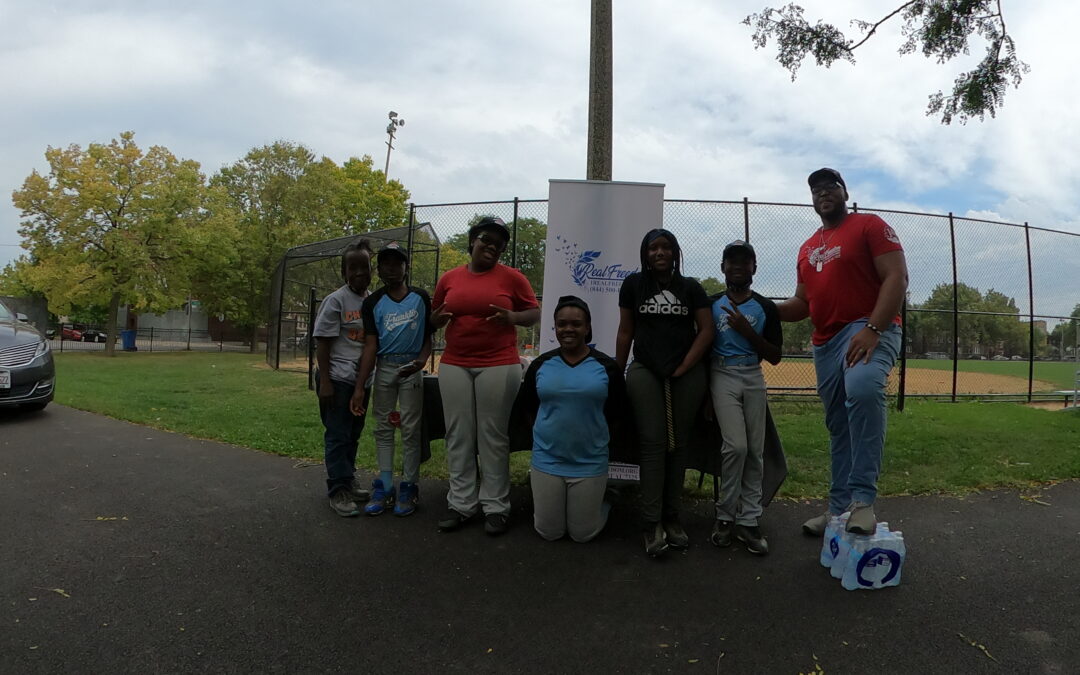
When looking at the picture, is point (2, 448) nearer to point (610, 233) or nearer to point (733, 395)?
point (610, 233)

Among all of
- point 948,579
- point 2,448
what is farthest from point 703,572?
point 2,448

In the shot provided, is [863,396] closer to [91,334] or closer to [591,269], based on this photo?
[591,269]

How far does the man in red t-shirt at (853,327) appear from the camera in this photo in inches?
118

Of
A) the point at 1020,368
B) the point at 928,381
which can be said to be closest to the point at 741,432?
the point at 928,381

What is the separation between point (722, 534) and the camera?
346 centimetres

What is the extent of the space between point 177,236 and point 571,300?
2381 centimetres

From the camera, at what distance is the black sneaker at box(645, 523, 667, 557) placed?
3.29m

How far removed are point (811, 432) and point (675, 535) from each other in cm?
433

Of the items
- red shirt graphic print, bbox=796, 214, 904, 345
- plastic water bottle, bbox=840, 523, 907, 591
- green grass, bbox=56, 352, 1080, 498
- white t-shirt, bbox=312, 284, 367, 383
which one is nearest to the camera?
plastic water bottle, bbox=840, 523, 907, 591

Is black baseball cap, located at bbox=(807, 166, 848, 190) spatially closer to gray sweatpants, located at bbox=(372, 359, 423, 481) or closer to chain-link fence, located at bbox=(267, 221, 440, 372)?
gray sweatpants, located at bbox=(372, 359, 423, 481)

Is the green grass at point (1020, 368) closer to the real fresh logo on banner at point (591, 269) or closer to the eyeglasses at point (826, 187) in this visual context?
the real fresh logo on banner at point (591, 269)

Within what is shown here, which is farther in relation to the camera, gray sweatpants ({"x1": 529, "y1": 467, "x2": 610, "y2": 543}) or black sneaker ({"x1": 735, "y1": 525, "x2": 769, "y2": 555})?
gray sweatpants ({"x1": 529, "y1": 467, "x2": 610, "y2": 543})

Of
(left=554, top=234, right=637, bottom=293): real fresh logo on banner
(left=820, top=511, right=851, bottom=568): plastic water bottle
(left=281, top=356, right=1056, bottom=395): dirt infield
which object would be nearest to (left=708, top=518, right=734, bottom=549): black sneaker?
(left=820, top=511, right=851, bottom=568): plastic water bottle

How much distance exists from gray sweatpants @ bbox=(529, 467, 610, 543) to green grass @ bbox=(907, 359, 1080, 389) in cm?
992
